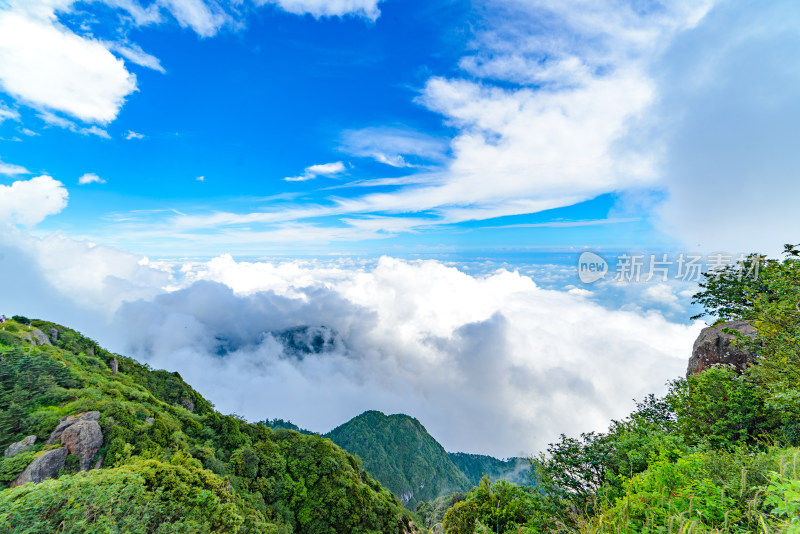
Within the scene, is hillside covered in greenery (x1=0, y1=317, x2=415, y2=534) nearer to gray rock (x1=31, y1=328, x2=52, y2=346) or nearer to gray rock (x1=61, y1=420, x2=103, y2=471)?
gray rock (x1=61, y1=420, x2=103, y2=471)

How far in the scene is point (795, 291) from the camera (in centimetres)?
1359

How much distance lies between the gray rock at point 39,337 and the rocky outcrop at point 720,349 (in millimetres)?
74383

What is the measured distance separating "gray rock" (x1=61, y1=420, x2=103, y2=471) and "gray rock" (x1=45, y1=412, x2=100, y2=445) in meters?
0.71

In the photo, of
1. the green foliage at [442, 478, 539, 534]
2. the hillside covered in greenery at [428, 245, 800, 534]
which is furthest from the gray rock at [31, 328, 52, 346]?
the hillside covered in greenery at [428, 245, 800, 534]

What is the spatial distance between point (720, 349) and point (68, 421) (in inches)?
2122

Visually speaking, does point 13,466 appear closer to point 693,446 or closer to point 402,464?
point 693,446

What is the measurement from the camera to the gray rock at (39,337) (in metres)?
40.1

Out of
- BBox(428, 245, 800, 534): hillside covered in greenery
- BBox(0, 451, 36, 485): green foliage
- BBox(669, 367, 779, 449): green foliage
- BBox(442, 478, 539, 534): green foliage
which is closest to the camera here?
BBox(428, 245, 800, 534): hillside covered in greenery

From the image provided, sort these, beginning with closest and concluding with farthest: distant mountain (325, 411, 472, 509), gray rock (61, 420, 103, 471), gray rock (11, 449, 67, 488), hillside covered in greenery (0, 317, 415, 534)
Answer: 1. hillside covered in greenery (0, 317, 415, 534)
2. gray rock (11, 449, 67, 488)
3. gray rock (61, 420, 103, 471)
4. distant mountain (325, 411, 472, 509)

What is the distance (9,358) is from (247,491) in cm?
2718

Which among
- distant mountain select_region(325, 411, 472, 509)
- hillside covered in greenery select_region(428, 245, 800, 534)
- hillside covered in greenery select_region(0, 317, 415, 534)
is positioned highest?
hillside covered in greenery select_region(428, 245, 800, 534)

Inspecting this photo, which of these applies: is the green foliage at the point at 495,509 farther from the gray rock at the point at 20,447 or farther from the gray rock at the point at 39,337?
the gray rock at the point at 39,337

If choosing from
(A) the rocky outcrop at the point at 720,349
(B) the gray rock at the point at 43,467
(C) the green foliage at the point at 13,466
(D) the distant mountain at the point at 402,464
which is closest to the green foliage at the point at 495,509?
(A) the rocky outcrop at the point at 720,349

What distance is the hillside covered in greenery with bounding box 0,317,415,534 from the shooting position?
12828mm
